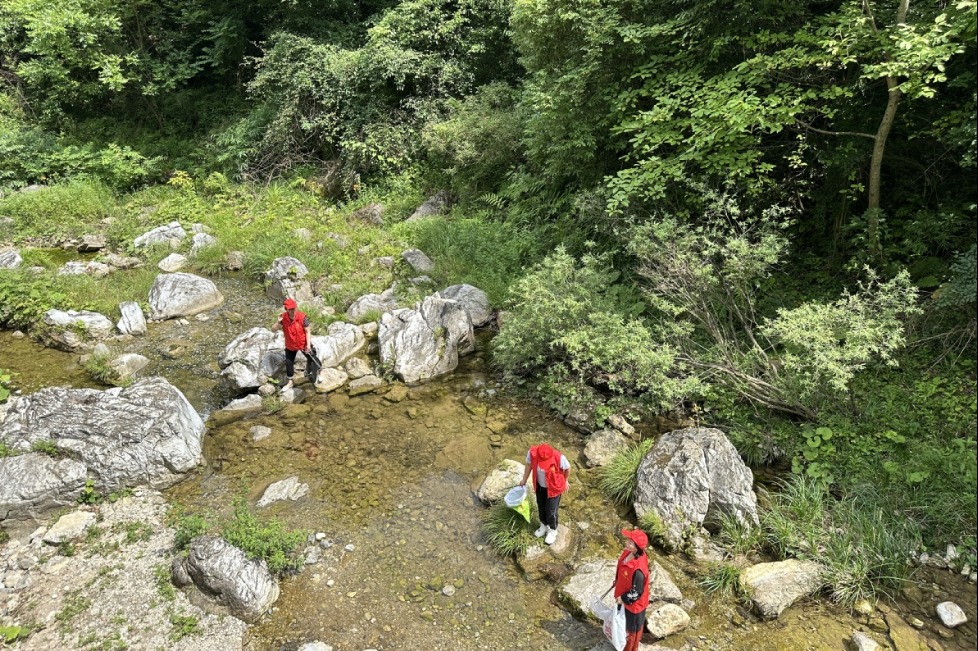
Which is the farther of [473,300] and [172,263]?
[172,263]

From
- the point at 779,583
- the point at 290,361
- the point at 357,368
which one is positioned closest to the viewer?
the point at 779,583

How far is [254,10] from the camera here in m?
21.1

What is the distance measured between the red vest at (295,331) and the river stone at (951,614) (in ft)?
30.8

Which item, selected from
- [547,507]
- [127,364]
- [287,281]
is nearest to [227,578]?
[547,507]

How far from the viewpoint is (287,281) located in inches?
539

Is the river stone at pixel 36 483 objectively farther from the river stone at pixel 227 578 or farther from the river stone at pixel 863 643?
the river stone at pixel 863 643

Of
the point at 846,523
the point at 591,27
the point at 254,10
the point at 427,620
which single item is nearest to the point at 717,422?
the point at 846,523

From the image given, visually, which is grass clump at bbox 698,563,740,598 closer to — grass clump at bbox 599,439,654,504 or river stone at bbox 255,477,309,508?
grass clump at bbox 599,439,654,504

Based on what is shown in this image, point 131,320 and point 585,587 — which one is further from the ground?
point 131,320

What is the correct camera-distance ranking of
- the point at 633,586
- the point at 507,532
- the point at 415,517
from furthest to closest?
the point at 415,517 → the point at 507,532 → the point at 633,586

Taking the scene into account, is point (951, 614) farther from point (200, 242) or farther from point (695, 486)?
point (200, 242)

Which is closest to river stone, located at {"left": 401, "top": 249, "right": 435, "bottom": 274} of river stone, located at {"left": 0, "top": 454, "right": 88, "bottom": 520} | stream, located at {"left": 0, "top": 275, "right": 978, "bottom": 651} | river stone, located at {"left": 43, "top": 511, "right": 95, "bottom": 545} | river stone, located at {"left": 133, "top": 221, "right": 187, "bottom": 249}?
stream, located at {"left": 0, "top": 275, "right": 978, "bottom": 651}

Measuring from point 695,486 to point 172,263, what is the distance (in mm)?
14217

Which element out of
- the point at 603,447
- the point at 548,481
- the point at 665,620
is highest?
the point at 548,481
